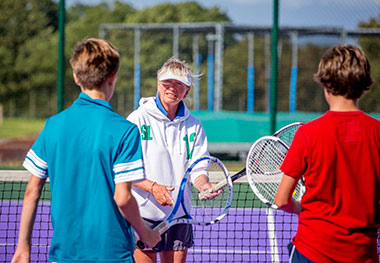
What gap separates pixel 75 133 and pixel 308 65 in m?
14.2

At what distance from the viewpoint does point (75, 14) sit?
30.3 metres

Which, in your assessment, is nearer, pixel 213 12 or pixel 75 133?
pixel 75 133

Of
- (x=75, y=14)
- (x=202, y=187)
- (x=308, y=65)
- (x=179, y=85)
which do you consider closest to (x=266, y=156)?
(x=202, y=187)

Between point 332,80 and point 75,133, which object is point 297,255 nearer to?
point 332,80

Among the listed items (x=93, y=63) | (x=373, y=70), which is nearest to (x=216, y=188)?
(x=93, y=63)

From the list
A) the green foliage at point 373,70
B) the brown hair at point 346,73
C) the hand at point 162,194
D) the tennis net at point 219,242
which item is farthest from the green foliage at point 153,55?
the brown hair at point 346,73

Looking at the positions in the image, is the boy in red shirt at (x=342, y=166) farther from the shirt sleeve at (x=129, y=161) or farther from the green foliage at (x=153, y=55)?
the green foliage at (x=153, y=55)

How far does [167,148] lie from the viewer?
2.96 meters

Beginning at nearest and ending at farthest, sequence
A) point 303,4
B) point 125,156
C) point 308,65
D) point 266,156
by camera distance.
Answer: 1. point 125,156
2. point 266,156
3. point 303,4
4. point 308,65

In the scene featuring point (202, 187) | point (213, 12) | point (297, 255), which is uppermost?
point (213, 12)

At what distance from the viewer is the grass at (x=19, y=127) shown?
22.2 meters

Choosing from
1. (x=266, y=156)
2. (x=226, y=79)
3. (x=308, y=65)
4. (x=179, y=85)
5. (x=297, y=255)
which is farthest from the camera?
(x=226, y=79)

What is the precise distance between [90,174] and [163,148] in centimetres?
99

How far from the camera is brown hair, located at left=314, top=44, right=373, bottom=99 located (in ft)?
6.57
